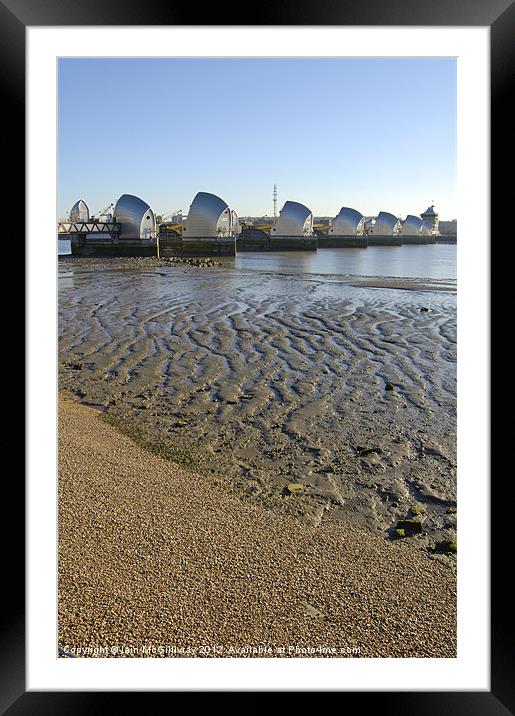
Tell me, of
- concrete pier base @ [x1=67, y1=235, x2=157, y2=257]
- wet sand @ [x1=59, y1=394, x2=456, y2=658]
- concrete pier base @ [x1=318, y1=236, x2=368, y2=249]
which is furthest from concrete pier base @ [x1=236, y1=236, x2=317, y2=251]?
wet sand @ [x1=59, y1=394, x2=456, y2=658]

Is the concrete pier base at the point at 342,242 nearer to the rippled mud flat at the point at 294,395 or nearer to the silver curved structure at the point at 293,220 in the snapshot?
the silver curved structure at the point at 293,220

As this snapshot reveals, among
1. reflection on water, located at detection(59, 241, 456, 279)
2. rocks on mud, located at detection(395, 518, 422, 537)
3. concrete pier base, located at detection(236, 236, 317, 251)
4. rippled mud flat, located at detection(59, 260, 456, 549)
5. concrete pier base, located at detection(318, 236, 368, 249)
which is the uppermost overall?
concrete pier base, located at detection(318, 236, 368, 249)

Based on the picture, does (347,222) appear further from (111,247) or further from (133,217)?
(111,247)

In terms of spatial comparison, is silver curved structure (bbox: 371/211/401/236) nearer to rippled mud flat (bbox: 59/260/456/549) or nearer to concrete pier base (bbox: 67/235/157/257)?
concrete pier base (bbox: 67/235/157/257)

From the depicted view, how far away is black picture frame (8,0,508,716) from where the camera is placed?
154cm

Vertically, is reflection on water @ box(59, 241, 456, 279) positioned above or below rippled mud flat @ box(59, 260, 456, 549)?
above

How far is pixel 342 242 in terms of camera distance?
47.2 meters

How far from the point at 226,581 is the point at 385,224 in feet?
170

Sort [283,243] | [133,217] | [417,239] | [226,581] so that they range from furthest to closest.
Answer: [417,239] → [283,243] → [133,217] → [226,581]

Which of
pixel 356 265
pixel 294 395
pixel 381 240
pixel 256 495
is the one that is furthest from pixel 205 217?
pixel 256 495

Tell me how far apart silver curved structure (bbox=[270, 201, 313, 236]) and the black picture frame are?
128 ft

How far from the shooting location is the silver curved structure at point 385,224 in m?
51.7
